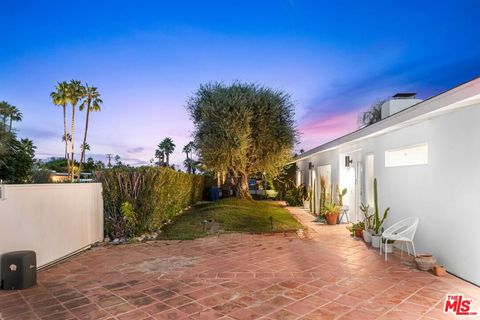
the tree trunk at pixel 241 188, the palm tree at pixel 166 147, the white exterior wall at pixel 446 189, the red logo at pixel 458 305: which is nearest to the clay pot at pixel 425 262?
the white exterior wall at pixel 446 189

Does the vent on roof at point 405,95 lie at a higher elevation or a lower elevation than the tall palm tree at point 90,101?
lower

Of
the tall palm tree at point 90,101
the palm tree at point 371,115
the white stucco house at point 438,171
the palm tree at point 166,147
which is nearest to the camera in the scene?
the white stucco house at point 438,171

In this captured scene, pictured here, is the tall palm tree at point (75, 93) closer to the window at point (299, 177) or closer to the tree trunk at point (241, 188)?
A: the tree trunk at point (241, 188)

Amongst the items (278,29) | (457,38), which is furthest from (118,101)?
(457,38)

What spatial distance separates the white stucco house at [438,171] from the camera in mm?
4555

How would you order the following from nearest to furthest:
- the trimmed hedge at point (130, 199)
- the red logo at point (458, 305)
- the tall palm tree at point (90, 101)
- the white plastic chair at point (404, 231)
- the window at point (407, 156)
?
the red logo at point (458, 305), the white plastic chair at point (404, 231), the window at point (407, 156), the trimmed hedge at point (130, 199), the tall palm tree at point (90, 101)

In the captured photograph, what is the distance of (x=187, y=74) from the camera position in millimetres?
13859

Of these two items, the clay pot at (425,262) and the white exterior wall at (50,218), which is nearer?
the white exterior wall at (50,218)

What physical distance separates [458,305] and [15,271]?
19.9 feet

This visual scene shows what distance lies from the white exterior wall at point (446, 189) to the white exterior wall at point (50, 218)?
7.17 meters

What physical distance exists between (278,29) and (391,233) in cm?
832

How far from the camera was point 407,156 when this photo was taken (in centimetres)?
691

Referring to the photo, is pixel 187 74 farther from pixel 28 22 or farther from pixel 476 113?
pixel 476 113

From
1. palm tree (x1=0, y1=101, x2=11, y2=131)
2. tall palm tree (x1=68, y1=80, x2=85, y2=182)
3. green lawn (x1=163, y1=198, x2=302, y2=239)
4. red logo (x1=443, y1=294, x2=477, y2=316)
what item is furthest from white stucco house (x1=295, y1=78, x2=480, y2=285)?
palm tree (x1=0, y1=101, x2=11, y2=131)
